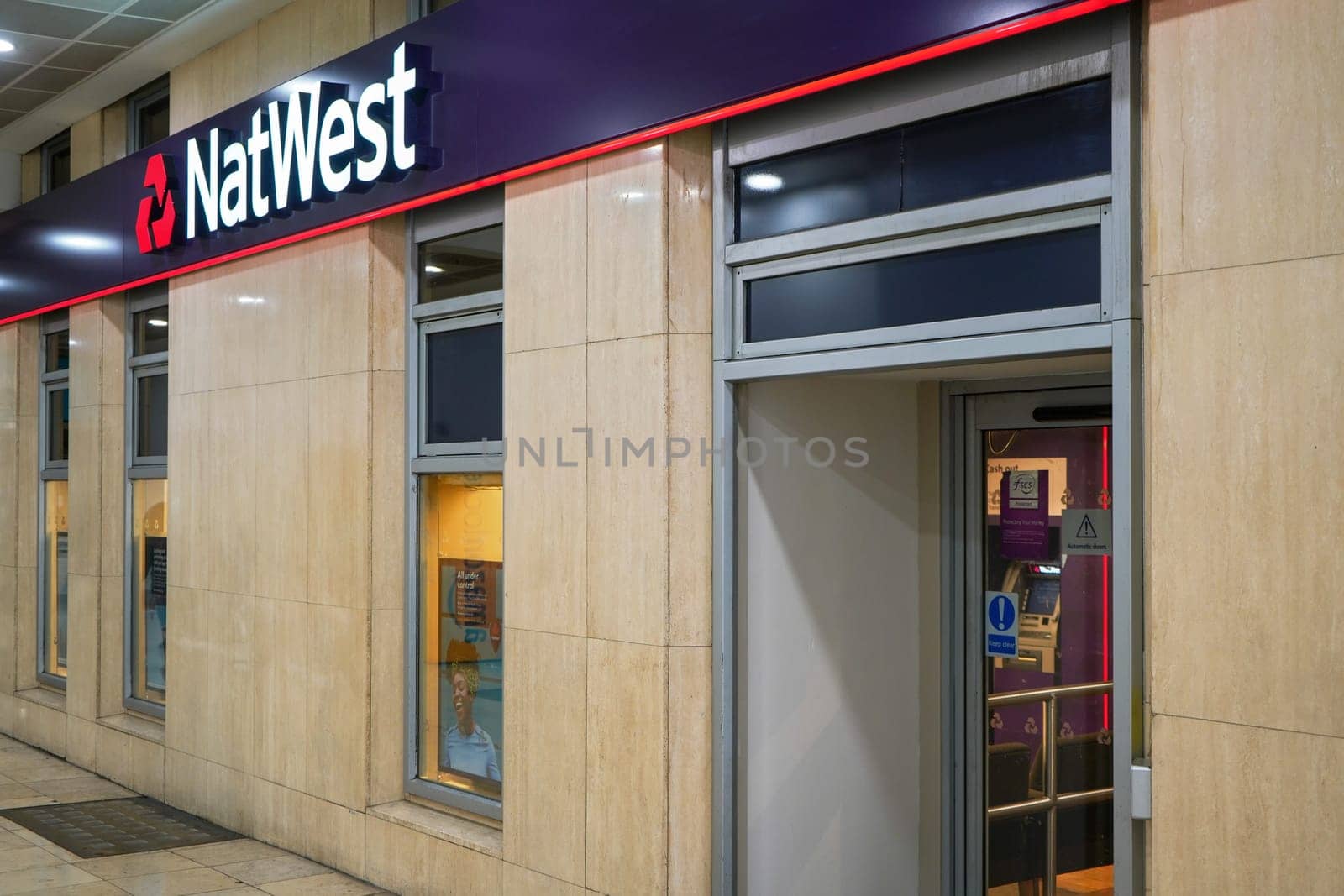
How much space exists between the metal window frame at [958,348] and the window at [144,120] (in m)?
6.05

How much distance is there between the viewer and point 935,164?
398 centimetres

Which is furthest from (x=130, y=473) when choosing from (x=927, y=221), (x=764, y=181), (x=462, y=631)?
(x=927, y=221)

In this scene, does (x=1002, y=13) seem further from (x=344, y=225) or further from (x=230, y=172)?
(x=230, y=172)

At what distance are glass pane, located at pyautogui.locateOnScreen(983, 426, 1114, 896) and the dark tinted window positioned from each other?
1.31 m

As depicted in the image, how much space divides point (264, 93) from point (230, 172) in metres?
0.57

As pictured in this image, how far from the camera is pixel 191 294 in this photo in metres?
7.95

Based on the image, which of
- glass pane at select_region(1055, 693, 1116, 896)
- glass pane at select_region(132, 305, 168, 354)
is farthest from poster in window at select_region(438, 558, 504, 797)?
glass pane at select_region(132, 305, 168, 354)

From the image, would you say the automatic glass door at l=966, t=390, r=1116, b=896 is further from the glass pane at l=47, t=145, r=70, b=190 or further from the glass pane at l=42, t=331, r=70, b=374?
the glass pane at l=47, t=145, r=70, b=190

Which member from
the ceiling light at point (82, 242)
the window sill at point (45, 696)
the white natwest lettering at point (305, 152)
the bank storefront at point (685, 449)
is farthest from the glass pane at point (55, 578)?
the white natwest lettering at point (305, 152)

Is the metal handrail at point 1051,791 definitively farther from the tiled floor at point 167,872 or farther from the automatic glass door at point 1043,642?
the tiled floor at point 167,872

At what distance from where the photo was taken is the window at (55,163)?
34.7 feet

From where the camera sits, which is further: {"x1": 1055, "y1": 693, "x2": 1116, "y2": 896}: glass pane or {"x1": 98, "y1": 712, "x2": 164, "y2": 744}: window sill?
{"x1": 98, "y1": 712, "x2": 164, "y2": 744}: window sill

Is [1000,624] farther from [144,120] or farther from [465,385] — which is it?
[144,120]

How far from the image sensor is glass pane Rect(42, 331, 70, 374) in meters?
10.5
